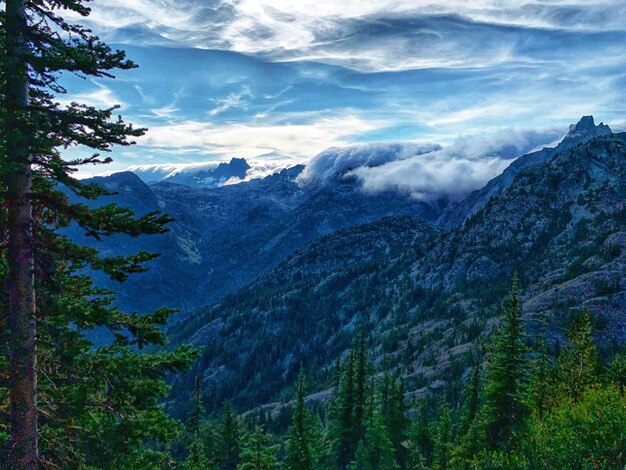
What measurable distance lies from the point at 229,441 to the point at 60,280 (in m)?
55.7

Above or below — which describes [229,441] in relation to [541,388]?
below

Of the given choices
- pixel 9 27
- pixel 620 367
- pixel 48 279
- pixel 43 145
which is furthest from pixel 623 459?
pixel 620 367

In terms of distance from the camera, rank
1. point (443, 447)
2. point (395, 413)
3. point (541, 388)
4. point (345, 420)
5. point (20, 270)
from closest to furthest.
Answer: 1. point (20, 270)
2. point (541, 388)
3. point (345, 420)
4. point (443, 447)
5. point (395, 413)

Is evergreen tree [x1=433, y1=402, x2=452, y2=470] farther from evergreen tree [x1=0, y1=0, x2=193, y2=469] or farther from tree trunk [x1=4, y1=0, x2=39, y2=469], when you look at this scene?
tree trunk [x1=4, y1=0, x2=39, y2=469]

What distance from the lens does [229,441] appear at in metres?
61.0

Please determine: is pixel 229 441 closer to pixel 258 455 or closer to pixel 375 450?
pixel 375 450

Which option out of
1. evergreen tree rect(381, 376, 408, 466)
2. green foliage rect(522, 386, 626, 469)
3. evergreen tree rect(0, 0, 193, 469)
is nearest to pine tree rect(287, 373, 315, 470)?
green foliage rect(522, 386, 626, 469)

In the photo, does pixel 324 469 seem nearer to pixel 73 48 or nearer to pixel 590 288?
pixel 73 48

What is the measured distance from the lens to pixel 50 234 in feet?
38.5

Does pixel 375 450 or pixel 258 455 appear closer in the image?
pixel 258 455

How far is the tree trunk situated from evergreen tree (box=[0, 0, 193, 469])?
0.08ft

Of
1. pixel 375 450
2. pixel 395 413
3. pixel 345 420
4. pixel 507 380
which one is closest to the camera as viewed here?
pixel 507 380

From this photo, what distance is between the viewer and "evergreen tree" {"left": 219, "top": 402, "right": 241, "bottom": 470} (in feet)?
198

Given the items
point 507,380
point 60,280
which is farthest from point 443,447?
point 60,280
